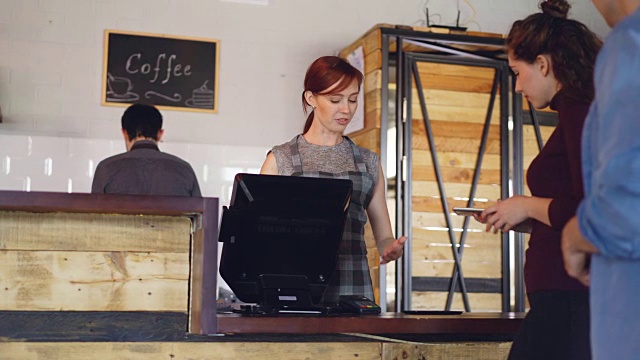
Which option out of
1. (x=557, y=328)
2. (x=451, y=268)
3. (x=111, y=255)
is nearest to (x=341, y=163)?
(x=111, y=255)

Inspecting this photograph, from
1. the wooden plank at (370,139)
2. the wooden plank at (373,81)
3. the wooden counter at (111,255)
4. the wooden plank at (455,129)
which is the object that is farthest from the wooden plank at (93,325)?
the wooden plank at (455,129)

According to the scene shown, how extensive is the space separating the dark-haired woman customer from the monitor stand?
0.63 metres

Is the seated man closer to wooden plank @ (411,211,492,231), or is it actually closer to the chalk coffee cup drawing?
the chalk coffee cup drawing

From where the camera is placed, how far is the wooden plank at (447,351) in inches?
94.4

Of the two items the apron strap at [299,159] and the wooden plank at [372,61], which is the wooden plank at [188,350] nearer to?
the apron strap at [299,159]

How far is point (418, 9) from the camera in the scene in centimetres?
589

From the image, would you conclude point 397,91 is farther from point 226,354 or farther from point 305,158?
point 226,354

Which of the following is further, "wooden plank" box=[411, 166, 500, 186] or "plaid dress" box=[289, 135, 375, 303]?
"wooden plank" box=[411, 166, 500, 186]

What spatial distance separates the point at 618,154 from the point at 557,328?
57 centimetres

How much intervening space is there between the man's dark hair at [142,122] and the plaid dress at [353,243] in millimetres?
1398

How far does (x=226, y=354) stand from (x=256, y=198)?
0.41m

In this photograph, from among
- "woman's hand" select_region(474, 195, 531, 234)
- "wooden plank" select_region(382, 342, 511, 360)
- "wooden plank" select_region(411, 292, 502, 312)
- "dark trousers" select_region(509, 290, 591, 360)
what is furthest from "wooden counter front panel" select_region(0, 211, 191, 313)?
"wooden plank" select_region(411, 292, 502, 312)

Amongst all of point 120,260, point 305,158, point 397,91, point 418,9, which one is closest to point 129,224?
point 120,260

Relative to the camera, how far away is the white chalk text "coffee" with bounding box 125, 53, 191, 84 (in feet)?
17.7
